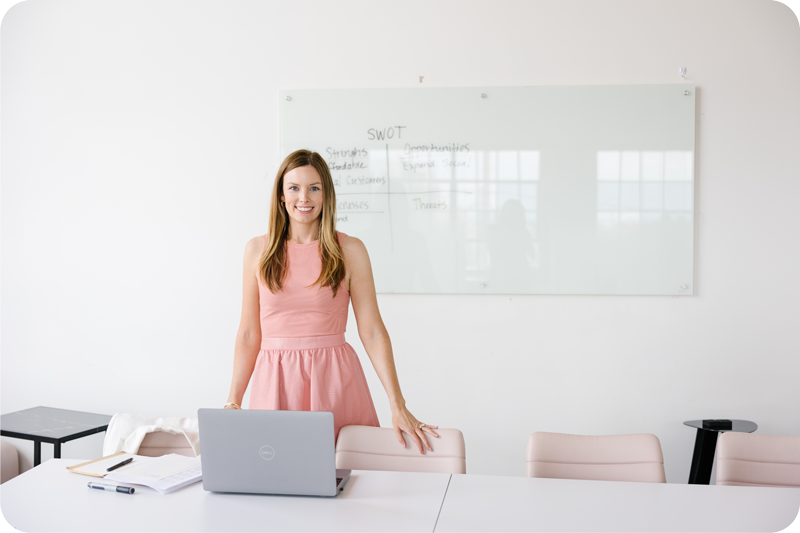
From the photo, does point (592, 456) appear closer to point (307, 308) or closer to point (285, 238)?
point (307, 308)

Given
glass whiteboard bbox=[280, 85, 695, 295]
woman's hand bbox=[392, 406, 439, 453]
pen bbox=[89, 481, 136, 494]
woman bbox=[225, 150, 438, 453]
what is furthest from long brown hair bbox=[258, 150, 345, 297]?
glass whiteboard bbox=[280, 85, 695, 295]

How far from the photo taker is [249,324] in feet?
6.91

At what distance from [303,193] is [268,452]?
87 centimetres

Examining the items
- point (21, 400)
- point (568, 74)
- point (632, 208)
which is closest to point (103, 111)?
point (21, 400)

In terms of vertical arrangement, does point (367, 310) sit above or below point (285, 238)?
below

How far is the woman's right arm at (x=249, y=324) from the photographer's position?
2.07 m

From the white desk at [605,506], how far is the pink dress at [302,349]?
546 mm

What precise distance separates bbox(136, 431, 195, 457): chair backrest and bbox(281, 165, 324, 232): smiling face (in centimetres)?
100

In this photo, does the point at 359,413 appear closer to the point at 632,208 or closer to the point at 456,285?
the point at 456,285

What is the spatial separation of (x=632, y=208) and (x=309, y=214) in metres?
1.83

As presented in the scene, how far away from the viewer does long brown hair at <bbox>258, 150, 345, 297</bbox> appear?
201 centimetres

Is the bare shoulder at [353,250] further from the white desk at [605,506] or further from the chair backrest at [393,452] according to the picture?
the white desk at [605,506]

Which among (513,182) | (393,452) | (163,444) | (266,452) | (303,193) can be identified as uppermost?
(513,182)

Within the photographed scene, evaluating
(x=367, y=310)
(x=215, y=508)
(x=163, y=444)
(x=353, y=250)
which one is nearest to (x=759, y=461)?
(x=367, y=310)
